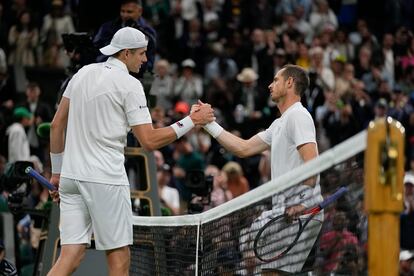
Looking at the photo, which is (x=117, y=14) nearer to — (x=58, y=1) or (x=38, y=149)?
(x=38, y=149)

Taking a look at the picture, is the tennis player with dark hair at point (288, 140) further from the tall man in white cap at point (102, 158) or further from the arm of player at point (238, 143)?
the tall man in white cap at point (102, 158)

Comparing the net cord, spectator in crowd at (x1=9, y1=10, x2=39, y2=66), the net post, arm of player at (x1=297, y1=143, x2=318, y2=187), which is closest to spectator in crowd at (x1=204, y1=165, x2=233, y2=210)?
spectator in crowd at (x1=9, y1=10, x2=39, y2=66)

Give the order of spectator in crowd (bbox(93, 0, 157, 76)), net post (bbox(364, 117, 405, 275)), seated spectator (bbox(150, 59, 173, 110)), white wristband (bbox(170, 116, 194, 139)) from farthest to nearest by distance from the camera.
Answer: seated spectator (bbox(150, 59, 173, 110)) → spectator in crowd (bbox(93, 0, 157, 76)) → white wristband (bbox(170, 116, 194, 139)) → net post (bbox(364, 117, 405, 275))

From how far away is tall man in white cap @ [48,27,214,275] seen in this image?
31.8ft

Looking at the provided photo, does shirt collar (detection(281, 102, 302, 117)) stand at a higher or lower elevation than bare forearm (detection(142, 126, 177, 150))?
higher

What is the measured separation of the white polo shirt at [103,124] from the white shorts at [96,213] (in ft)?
0.24

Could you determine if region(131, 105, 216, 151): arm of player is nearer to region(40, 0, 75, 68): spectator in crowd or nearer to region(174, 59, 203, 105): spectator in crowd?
region(174, 59, 203, 105): spectator in crowd

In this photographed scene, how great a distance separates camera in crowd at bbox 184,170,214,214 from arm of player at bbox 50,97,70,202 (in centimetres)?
365

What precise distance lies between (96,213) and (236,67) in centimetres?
1539

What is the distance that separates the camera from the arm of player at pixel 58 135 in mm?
10062

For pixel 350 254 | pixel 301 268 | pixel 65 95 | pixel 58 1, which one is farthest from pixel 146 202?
pixel 58 1

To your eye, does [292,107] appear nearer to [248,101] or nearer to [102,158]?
[102,158]

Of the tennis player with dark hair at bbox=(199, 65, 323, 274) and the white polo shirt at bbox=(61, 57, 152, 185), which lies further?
the white polo shirt at bbox=(61, 57, 152, 185)

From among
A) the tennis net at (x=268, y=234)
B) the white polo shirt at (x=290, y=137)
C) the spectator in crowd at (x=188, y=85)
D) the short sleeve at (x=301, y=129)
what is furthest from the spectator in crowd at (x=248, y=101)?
the short sleeve at (x=301, y=129)
